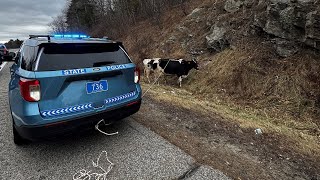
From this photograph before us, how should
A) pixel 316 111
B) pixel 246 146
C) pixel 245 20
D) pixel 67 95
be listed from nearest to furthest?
pixel 67 95 < pixel 246 146 < pixel 316 111 < pixel 245 20

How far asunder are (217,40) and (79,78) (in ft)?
33.3

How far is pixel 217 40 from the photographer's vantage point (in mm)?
13008

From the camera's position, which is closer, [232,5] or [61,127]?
[61,127]

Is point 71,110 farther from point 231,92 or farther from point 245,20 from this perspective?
point 245,20

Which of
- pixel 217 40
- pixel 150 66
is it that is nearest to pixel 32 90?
pixel 150 66

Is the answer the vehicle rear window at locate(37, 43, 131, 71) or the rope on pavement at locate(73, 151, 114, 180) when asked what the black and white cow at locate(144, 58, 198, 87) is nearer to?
the vehicle rear window at locate(37, 43, 131, 71)

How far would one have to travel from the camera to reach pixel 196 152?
439 cm

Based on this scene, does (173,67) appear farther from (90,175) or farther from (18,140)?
(90,175)

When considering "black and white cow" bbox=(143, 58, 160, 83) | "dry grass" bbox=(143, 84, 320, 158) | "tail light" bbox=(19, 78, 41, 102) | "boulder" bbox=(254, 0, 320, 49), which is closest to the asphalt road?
"tail light" bbox=(19, 78, 41, 102)

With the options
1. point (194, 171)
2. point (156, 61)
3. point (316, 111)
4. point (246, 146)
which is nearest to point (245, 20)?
point (156, 61)

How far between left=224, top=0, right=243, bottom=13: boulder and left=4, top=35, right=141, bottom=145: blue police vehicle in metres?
11.1

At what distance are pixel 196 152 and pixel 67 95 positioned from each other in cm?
216

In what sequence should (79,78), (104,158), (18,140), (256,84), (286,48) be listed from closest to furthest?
(79,78)
(104,158)
(18,140)
(256,84)
(286,48)

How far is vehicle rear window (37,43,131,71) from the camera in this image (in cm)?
383
